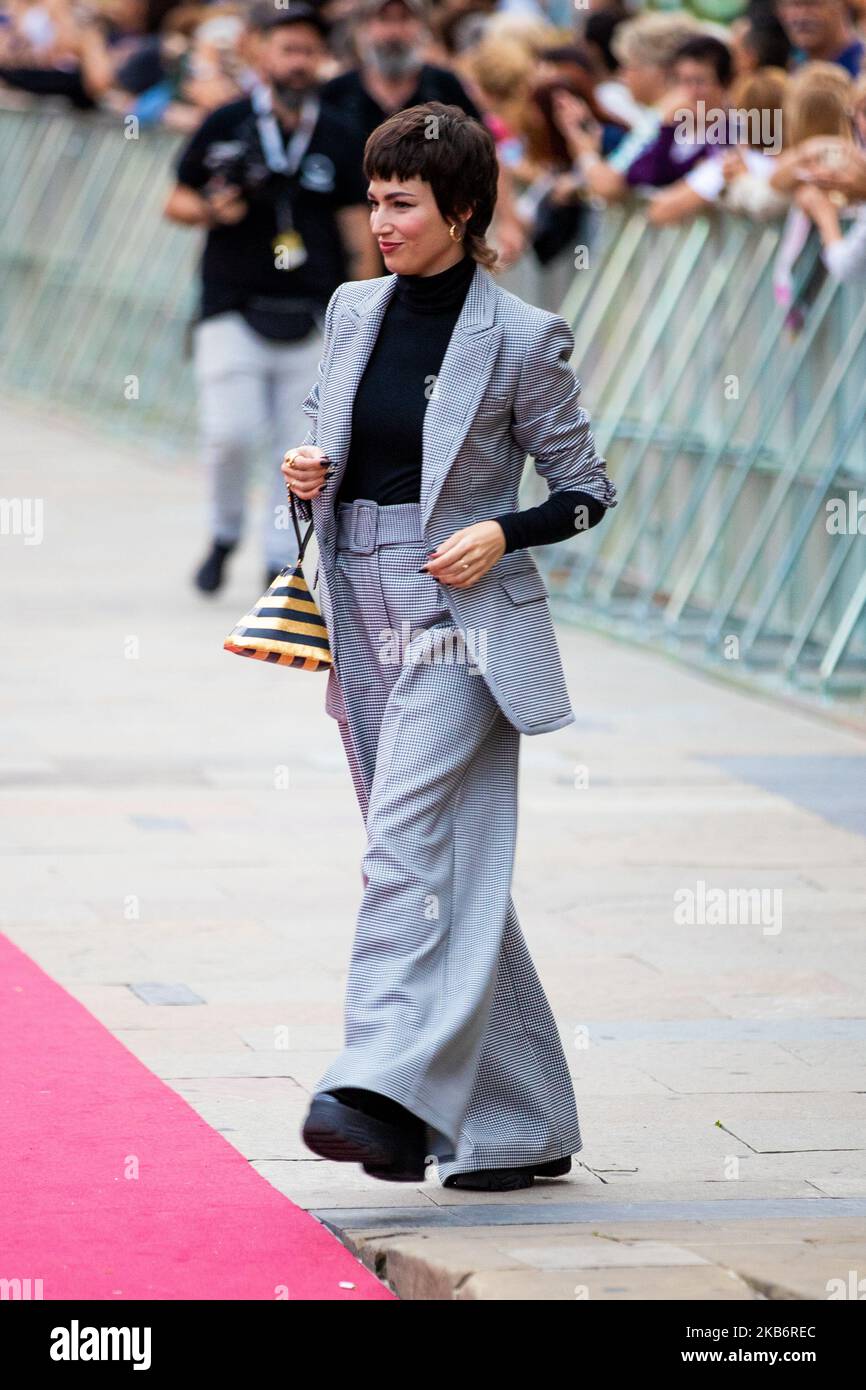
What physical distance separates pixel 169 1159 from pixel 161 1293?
738 mm

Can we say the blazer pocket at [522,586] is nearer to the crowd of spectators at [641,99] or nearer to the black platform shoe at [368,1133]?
the black platform shoe at [368,1133]

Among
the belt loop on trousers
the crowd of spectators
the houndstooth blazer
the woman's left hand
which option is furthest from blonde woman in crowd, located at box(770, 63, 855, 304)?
the woman's left hand

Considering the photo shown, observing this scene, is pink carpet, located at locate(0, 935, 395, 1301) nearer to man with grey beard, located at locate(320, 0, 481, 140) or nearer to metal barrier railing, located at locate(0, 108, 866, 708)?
metal barrier railing, located at locate(0, 108, 866, 708)

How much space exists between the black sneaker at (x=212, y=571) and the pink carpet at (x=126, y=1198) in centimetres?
649

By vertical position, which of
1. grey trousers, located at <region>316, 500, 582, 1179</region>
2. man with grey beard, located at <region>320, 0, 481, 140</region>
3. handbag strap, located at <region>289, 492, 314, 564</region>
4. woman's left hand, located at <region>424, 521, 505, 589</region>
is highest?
man with grey beard, located at <region>320, 0, 481, 140</region>

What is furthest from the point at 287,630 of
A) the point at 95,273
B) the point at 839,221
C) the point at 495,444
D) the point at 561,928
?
the point at 95,273

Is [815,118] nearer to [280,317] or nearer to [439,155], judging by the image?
[280,317]

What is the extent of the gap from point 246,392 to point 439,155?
705cm

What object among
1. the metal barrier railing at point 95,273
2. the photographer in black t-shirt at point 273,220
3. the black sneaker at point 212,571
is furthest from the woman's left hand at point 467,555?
the metal barrier railing at point 95,273

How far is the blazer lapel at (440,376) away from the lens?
4.79m

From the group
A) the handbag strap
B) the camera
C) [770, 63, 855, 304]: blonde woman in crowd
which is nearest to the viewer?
the handbag strap

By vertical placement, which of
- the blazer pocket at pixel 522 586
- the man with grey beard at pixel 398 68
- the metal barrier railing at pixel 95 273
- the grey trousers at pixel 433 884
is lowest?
the metal barrier railing at pixel 95 273

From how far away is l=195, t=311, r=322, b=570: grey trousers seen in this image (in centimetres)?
1166
